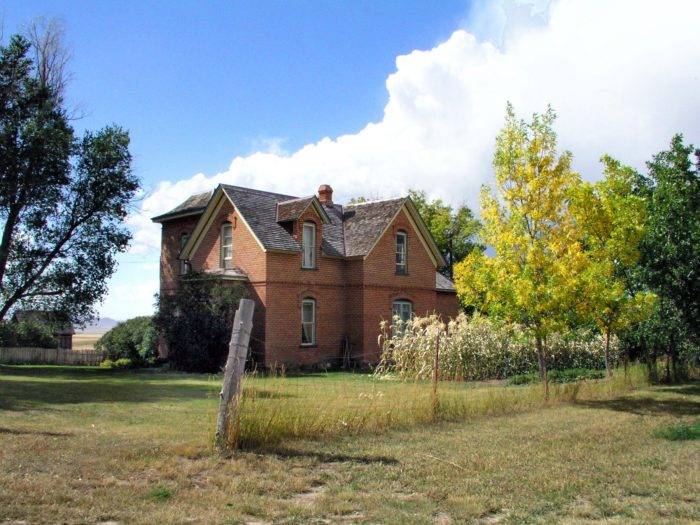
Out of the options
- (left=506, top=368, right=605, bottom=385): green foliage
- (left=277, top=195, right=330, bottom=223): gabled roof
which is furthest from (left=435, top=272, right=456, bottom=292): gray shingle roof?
(left=506, top=368, right=605, bottom=385): green foliage

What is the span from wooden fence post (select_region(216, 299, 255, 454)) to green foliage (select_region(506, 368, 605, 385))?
1389 centimetres

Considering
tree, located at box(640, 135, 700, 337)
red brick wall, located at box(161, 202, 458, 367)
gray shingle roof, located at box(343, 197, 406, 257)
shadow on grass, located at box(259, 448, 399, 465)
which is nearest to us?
shadow on grass, located at box(259, 448, 399, 465)

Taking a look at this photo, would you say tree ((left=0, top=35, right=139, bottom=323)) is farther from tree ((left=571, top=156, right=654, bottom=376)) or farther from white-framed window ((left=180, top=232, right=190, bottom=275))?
tree ((left=571, top=156, right=654, bottom=376))

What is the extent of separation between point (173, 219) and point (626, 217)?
82.6 feet

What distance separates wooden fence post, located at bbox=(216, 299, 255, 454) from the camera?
380 inches

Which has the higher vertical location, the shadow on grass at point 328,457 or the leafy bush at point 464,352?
the leafy bush at point 464,352

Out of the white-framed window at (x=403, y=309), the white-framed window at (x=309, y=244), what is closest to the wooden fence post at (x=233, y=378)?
the white-framed window at (x=309, y=244)

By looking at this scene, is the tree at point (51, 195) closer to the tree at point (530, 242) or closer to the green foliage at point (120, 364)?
the green foliage at point (120, 364)

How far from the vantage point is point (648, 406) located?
16.2 metres

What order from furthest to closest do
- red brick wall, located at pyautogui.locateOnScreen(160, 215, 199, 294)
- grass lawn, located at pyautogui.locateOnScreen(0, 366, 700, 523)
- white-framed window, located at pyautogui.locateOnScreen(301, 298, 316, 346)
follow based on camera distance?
red brick wall, located at pyautogui.locateOnScreen(160, 215, 199, 294) < white-framed window, located at pyautogui.locateOnScreen(301, 298, 316, 346) < grass lawn, located at pyautogui.locateOnScreen(0, 366, 700, 523)

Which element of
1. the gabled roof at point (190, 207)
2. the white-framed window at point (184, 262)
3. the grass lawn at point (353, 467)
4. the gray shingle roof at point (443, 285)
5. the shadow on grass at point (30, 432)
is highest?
the gabled roof at point (190, 207)

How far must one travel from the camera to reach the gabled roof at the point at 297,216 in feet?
95.7

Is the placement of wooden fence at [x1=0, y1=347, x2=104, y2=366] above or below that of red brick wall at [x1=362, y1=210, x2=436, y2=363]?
below

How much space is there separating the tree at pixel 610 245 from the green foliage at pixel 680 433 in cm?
421
